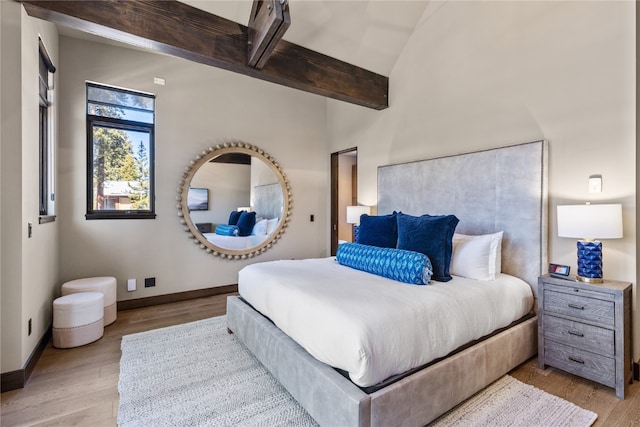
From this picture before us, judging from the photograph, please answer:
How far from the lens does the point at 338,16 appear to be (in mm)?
3277

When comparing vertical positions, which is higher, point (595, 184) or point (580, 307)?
point (595, 184)

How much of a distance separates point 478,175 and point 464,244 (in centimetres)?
82

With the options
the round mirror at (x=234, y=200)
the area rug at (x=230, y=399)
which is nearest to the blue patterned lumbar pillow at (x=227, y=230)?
the round mirror at (x=234, y=200)

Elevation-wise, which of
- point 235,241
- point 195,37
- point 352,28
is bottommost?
point 235,241

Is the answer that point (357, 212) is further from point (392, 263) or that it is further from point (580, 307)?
point (580, 307)

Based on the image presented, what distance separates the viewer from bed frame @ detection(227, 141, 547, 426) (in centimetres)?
148

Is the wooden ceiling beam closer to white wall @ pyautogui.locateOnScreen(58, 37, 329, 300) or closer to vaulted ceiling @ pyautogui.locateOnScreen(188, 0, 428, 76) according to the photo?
vaulted ceiling @ pyautogui.locateOnScreen(188, 0, 428, 76)

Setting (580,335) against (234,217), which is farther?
(234,217)

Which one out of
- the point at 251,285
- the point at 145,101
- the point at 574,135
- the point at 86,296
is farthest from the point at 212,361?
the point at 574,135

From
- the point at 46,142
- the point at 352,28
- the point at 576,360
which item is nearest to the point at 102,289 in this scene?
the point at 46,142

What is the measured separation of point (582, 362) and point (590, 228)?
96 cm

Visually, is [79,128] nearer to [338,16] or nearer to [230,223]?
[230,223]

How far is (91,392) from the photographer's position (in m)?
1.98

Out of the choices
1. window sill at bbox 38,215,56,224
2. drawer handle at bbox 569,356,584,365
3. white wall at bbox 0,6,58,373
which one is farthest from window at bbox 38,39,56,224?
drawer handle at bbox 569,356,584,365
